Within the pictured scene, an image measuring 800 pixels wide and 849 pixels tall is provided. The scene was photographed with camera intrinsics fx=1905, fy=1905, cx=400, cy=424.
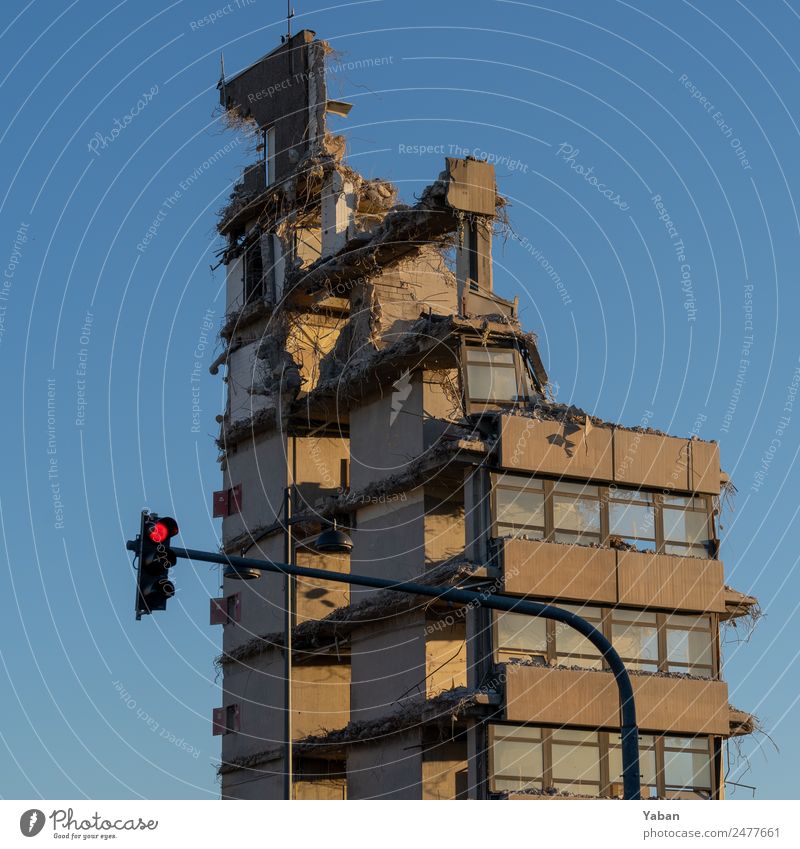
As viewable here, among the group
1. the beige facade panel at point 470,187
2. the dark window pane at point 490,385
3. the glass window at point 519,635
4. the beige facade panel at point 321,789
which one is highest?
the beige facade panel at point 470,187

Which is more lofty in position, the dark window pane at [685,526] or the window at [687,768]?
the dark window pane at [685,526]

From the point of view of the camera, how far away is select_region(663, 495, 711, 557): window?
5212 cm

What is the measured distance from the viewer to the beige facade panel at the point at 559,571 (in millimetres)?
48625

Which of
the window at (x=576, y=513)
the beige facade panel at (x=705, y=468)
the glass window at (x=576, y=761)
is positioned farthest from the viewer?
the beige facade panel at (x=705, y=468)

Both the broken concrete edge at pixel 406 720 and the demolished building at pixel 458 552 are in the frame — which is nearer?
the broken concrete edge at pixel 406 720

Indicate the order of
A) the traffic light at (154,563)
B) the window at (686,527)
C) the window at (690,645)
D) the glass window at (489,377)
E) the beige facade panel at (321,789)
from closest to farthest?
the traffic light at (154,563), the glass window at (489,377), the window at (690,645), the window at (686,527), the beige facade panel at (321,789)

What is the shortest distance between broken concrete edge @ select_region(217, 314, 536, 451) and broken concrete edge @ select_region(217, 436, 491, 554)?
9.01 feet

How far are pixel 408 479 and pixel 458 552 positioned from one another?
234cm

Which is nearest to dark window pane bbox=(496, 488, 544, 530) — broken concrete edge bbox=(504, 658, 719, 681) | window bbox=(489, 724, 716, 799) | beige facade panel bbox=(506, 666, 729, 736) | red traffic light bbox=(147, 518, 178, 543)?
broken concrete edge bbox=(504, 658, 719, 681)

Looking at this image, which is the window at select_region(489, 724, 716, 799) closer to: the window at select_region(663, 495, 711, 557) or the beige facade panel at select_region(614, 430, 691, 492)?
the window at select_region(663, 495, 711, 557)

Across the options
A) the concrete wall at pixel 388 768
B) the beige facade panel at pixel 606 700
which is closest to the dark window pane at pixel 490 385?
the beige facade panel at pixel 606 700

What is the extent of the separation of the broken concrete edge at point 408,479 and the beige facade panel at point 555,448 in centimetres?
77

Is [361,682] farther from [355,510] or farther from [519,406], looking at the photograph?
[519,406]

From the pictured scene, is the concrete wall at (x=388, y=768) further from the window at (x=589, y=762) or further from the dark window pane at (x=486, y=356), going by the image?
the dark window pane at (x=486, y=356)
